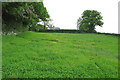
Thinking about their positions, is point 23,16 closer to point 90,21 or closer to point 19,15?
point 19,15

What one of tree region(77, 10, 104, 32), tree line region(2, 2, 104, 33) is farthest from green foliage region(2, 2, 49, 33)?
tree region(77, 10, 104, 32)

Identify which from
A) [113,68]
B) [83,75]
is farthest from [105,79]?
[113,68]

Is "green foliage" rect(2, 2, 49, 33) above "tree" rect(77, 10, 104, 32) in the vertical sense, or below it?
below

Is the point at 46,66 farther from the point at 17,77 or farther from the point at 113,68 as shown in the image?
the point at 113,68

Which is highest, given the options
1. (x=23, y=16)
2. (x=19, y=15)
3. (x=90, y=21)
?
(x=90, y=21)

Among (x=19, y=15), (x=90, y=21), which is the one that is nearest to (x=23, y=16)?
(x=19, y=15)

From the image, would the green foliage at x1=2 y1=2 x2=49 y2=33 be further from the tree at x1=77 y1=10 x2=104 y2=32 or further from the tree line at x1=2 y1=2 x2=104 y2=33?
the tree at x1=77 y1=10 x2=104 y2=32

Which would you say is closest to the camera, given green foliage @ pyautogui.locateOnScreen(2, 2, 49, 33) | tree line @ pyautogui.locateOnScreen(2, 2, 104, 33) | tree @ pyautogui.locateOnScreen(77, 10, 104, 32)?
tree line @ pyautogui.locateOnScreen(2, 2, 104, 33)

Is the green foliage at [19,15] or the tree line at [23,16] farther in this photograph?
the green foliage at [19,15]

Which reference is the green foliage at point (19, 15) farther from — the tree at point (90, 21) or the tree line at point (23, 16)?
the tree at point (90, 21)

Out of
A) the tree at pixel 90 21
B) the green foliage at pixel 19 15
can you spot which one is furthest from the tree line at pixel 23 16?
the tree at pixel 90 21

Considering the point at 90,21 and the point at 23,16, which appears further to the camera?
the point at 90,21

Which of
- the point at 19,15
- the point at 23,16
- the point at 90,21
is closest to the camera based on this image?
the point at 23,16

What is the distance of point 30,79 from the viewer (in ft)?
11.8
